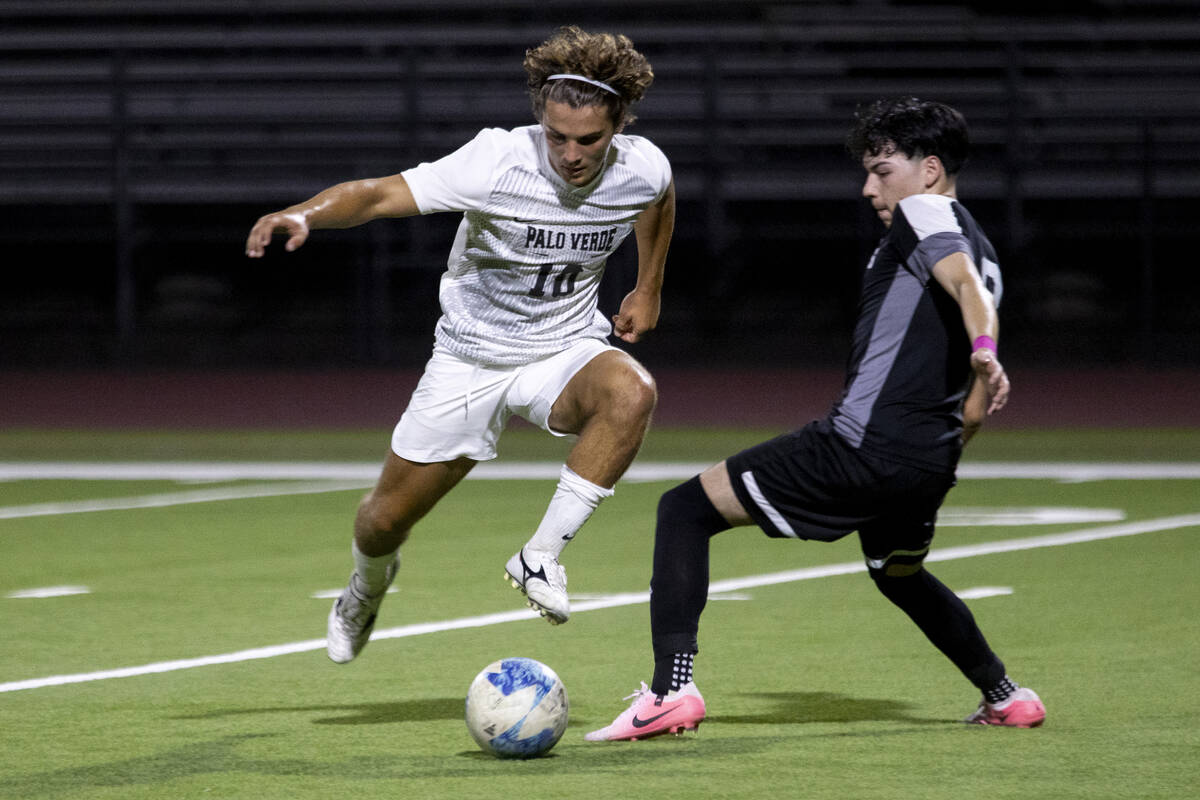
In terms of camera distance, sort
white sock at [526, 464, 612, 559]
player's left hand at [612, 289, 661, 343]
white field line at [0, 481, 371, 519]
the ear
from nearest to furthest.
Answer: the ear → white sock at [526, 464, 612, 559] → player's left hand at [612, 289, 661, 343] → white field line at [0, 481, 371, 519]

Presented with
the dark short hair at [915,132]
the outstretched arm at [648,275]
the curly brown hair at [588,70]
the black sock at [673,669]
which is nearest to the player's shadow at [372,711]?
the black sock at [673,669]

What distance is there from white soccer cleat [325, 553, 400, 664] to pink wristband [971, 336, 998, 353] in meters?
2.26

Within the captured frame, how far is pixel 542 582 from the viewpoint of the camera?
518 cm

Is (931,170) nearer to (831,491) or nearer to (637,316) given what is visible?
(831,491)

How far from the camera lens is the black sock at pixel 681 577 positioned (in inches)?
201

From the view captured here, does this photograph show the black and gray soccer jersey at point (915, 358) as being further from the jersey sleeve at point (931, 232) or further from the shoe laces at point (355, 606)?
the shoe laces at point (355, 606)

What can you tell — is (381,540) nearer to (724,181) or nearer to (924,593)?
(924,593)

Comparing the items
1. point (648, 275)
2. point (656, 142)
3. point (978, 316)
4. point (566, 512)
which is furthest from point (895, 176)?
point (656, 142)

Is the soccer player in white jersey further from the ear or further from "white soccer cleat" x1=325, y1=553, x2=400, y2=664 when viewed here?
the ear

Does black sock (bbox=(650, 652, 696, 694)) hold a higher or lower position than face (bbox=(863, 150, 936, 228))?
lower

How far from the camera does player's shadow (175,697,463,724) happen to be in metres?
5.45

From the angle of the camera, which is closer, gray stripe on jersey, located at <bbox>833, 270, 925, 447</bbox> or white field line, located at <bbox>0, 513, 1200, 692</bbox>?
gray stripe on jersey, located at <bbox>833, 270, 925, 447</bbox>

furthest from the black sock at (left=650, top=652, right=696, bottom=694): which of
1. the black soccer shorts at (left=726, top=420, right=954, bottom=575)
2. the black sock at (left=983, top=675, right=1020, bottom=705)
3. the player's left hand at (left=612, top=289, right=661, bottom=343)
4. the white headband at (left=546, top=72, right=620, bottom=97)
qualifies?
the white headband at (left=546, top=72, right=620, bottom=97)

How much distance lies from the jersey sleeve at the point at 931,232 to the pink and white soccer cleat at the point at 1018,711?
3.99 ft
